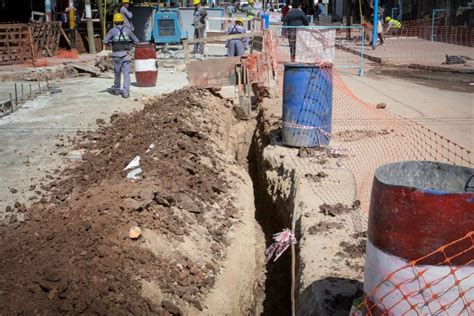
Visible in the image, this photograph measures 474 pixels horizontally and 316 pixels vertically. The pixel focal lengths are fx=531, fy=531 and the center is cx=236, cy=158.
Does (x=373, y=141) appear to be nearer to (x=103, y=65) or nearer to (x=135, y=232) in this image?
(x=135, y=232)

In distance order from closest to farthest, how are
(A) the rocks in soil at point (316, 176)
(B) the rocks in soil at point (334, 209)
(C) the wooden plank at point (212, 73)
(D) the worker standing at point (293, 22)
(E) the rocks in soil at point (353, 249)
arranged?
(E) the rocks in soil at point (353, 249), (B) the rocks in soil at point (334, 209), (A) the rocks in soil at point (316, 176), (C) the wooden plank at point (212, 73), (D) the worker standing at point (293, 22)

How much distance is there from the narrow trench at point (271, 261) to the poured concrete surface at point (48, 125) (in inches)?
121

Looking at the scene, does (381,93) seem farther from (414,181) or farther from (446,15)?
(446,15)

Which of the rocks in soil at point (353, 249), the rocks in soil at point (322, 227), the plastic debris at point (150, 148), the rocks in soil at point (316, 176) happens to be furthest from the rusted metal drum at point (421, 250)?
the plastic debris at point (150, 148)

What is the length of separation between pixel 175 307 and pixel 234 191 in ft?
10.3

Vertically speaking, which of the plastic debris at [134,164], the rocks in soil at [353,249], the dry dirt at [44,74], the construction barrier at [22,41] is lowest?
the rocks in soil at [353,249]

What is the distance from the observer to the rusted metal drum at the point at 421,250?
8.73 feet

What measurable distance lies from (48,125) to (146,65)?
4335mm

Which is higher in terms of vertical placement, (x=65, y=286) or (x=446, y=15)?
(x=446, y=15)

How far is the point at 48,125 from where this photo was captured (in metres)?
10.1

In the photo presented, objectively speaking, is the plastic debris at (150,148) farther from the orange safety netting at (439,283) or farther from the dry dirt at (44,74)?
the dry dirt at (44,74)

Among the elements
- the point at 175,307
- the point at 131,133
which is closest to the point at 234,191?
the point at 131,133

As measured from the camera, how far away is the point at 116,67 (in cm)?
1266

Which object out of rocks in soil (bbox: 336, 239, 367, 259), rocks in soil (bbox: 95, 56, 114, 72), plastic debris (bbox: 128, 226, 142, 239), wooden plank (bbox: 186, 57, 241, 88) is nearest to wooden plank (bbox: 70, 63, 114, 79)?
rocks in soil (bbox: 95, 56, 114, 72)
